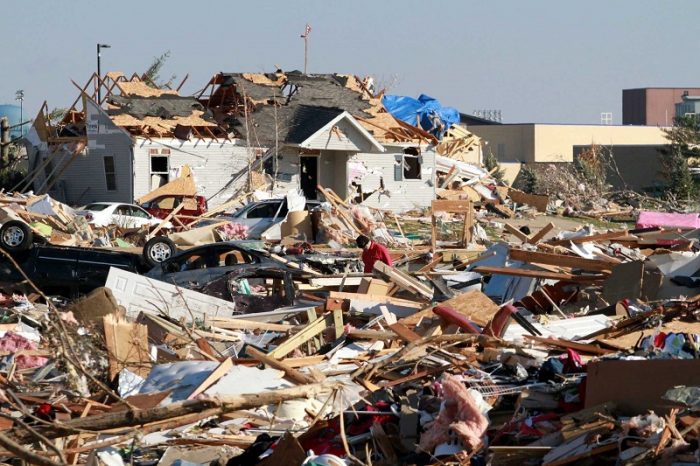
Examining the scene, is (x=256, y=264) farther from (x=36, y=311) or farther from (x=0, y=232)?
(x=0, y=232)

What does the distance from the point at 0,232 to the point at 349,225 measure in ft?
32.1

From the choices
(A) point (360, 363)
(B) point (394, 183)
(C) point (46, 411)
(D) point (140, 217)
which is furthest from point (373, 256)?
(B) point (394, 183)

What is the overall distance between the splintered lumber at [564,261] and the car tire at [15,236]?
9108mm

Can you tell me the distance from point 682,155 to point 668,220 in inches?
1054

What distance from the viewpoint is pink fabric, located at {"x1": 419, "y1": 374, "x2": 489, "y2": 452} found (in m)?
8.88

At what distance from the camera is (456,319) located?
12.4 meters

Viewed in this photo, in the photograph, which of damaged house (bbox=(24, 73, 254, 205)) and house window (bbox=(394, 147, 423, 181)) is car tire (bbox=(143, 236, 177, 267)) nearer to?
damaged house (bbox=(24, 73, 254, 205))

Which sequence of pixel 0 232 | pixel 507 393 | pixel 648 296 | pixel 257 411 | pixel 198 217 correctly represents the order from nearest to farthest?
pixel 507 393
pixel 257 411
pixel 648 296
pixel 0 232
pixel 198 217

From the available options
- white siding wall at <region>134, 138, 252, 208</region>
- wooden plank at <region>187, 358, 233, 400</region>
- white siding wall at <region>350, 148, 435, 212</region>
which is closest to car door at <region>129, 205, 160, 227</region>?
white siding wall at <region>134, 138, 252, 208</region>

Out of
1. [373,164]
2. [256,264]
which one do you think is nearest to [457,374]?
[256,264]

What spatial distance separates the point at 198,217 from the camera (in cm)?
Answer: 3158

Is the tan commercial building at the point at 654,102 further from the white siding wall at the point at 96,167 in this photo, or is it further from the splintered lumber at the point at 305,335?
the splintered lumber at the point at 305,335

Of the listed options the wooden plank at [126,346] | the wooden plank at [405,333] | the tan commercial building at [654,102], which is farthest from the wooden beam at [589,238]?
the tan commercial building at [654,102]

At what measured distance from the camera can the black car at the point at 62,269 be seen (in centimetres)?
1986
